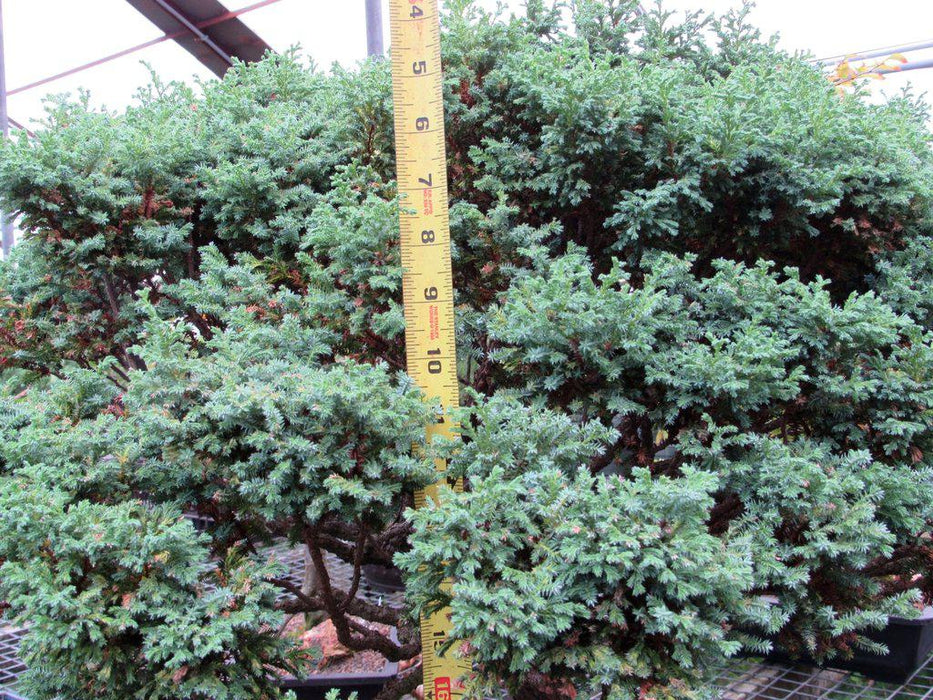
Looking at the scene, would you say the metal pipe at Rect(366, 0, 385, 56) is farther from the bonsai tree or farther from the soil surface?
the soil surface

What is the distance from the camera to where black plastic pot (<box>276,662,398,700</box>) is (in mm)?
3088

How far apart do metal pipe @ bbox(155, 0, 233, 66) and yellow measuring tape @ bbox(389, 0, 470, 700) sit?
6.26 m

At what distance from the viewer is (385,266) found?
2.55m

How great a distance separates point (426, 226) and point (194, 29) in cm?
711

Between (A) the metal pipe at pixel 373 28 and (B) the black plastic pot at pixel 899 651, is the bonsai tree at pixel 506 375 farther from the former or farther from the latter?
(A) the metal pipe at pixel 373 28

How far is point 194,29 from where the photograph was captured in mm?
8211

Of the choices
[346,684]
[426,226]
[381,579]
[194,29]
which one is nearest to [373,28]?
[426,226]

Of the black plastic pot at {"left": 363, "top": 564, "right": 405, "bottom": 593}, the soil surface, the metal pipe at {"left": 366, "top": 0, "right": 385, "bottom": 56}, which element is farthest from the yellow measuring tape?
the metal pipe at {"left": 366, "top": 0, "right": 385, "bottom": 56}

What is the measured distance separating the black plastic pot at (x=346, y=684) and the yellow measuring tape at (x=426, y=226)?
78cm

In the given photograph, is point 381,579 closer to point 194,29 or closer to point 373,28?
point 373,28

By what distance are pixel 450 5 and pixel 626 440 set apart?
1952mm

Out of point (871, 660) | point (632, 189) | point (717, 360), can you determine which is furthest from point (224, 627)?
point (871, 660)

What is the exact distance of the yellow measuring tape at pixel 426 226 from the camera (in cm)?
238

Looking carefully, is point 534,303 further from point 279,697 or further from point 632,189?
point 279,697
